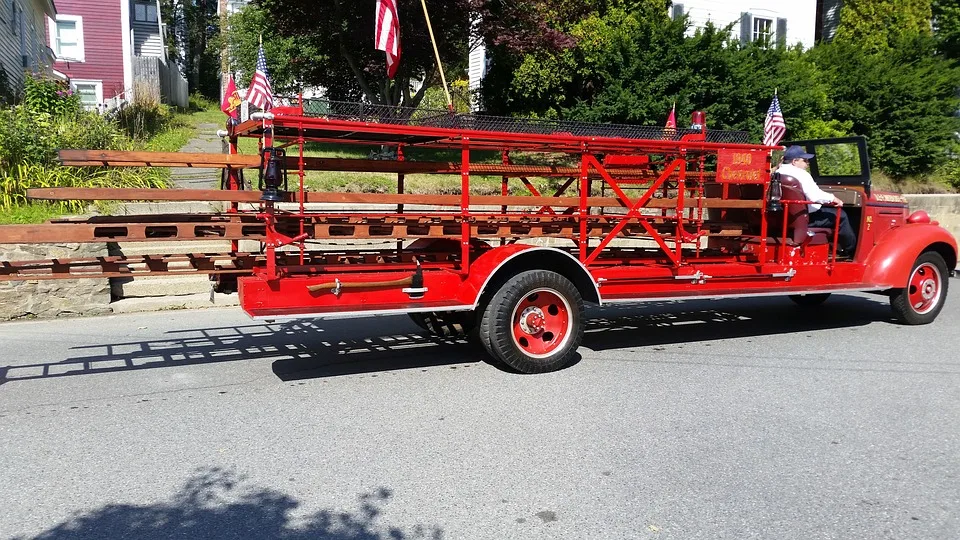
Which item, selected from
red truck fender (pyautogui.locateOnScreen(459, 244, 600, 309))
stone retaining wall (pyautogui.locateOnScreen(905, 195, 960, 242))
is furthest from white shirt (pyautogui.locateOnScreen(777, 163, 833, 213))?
stone retaining wall (pyautogui.locateOnScreen(905, 195, 960, 242))

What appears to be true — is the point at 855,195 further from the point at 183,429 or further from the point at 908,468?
the point at 183,429

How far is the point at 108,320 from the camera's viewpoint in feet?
27.4

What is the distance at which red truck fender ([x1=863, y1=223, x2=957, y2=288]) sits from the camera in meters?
7.93

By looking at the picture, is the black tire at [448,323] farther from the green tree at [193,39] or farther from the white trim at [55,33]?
the green tree at [193,39]

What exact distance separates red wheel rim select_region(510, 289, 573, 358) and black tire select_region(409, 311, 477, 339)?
0.48 metres

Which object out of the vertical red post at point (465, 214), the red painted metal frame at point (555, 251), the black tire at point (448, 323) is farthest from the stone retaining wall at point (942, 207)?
the vertical red post at point (465, 214)

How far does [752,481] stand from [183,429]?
3.53m

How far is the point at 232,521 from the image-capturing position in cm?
358

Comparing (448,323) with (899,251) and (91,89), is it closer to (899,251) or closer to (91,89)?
(899,251)

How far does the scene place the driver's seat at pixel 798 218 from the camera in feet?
→ 24.8

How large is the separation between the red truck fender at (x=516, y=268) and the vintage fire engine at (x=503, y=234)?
0.05 feet

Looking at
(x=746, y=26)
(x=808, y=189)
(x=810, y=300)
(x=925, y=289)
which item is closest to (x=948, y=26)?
(x=746, y=26)

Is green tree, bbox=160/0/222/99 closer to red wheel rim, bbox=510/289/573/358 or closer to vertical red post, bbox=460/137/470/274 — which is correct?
vertical red post, bbox=460/137/470/274

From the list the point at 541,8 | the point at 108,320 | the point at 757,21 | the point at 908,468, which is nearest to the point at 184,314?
the point at 108,320
